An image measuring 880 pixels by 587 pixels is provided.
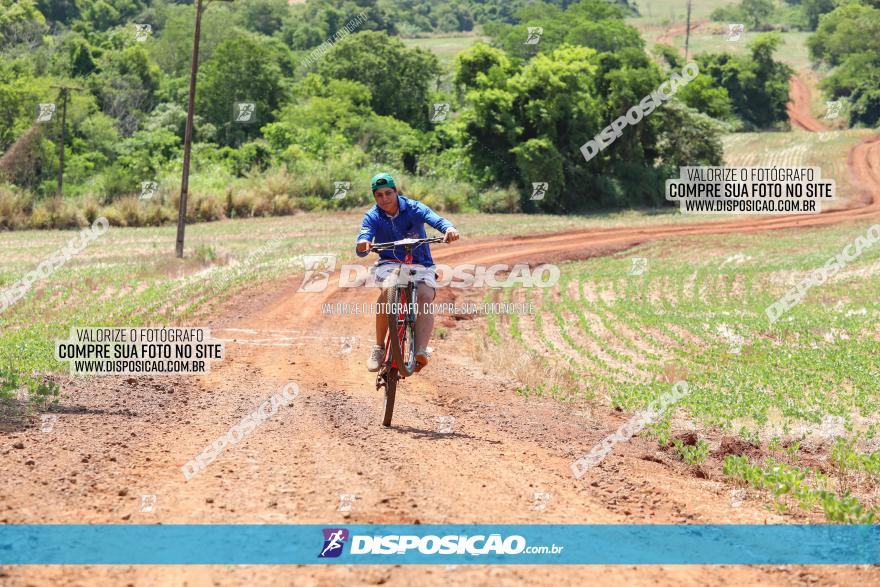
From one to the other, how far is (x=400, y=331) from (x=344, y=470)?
2.71 meters

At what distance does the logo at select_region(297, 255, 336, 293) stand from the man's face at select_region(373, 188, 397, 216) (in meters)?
13.4

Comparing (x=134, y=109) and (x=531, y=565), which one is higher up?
(x=134, y=109)

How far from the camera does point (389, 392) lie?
10625mm

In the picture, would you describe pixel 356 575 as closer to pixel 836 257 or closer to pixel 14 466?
pixel 14 466

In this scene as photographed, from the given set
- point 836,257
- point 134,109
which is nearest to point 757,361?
point 836,257

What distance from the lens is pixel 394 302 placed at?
412 inches

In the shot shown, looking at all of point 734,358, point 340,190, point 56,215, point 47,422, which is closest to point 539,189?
point 340,190

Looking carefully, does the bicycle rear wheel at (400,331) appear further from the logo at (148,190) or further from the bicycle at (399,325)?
the logo at (148,190)

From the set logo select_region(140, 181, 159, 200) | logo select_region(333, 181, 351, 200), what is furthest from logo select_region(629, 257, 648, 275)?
logo select_region(140, 181, 159, 200)

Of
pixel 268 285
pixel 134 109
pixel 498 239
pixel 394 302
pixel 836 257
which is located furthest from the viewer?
pixel 134 109

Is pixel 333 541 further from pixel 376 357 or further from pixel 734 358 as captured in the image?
pixel 734 358

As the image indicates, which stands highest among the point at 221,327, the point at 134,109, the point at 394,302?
the point at 134,109

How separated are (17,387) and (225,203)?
38.0m

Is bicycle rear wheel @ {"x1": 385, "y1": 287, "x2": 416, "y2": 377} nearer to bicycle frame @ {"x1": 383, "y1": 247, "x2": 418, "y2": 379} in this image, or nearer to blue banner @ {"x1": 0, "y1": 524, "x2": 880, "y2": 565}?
bicycle frame @ {"x1": 383, "y1": 247, "x2": 418, "y2": 379}
